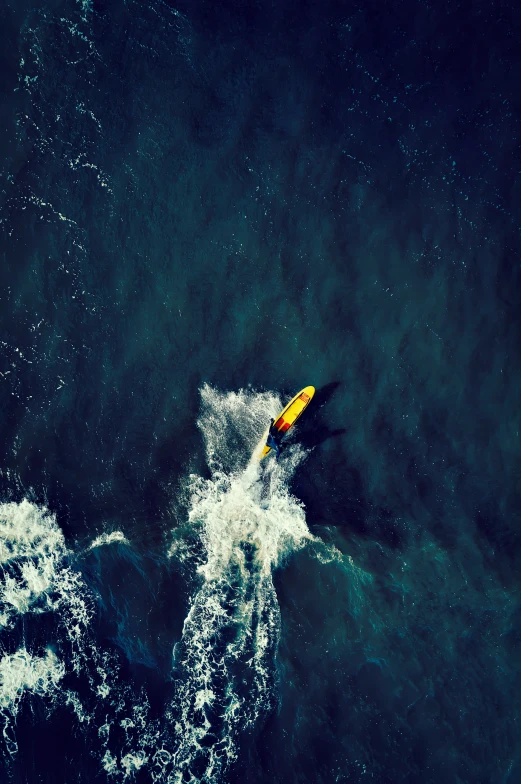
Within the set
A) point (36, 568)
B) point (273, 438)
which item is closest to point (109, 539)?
point (36, 568)

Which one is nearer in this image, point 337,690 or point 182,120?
point 337,690

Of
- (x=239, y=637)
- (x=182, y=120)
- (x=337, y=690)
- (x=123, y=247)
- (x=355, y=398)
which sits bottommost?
(x=337, y=690)

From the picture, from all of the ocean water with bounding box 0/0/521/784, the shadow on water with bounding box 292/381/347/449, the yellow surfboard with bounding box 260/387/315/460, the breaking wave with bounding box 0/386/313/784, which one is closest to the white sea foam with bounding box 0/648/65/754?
the breaking wave with bounding box 0/386/313/784

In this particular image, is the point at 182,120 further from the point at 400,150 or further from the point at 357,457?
the point at 357,457

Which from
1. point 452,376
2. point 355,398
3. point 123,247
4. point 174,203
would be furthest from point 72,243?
point 452,376

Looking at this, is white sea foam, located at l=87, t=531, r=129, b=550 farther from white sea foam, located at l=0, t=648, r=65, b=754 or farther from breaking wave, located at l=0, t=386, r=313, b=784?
white sea foam, located at l=0, t=648, r=65, b=754

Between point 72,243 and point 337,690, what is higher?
point 72,243

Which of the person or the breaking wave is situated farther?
the person
